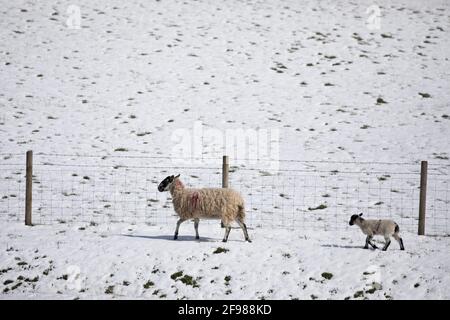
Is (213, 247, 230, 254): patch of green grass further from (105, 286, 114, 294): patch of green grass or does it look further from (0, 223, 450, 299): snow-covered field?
(105, 286, 114, 294): patch of green grass

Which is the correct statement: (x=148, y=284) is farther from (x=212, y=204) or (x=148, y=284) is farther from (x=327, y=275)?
(x=327, y=275)

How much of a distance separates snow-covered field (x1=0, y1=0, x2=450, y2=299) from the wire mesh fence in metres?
0.09

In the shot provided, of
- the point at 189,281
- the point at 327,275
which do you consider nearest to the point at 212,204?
the point at 189,281

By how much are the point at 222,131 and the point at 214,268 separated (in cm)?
1250

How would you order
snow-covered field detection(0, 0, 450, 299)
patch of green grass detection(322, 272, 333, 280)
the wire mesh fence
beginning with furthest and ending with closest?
the wire mesh fence → snow-covered field detection(0, 0, 450, 299) → patch of green grass detection(322, 272, 333, 280)

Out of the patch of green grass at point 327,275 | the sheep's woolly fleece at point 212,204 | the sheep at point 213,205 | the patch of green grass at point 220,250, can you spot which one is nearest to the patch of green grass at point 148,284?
the patch of green grass at point 220,250

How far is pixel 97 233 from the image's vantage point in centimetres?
1298

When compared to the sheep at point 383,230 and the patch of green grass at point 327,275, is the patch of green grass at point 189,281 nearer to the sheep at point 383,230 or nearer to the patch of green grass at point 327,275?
the patch of green grass at point 327,275

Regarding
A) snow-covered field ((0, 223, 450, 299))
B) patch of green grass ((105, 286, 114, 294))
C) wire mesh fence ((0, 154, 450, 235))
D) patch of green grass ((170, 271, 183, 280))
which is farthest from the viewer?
wire mesh fence ((0, 154, 450, 235))

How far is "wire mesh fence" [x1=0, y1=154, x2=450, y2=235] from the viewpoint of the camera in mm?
14922

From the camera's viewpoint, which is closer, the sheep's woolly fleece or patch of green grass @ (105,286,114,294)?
patch of green grass @ (105,286,114,294)

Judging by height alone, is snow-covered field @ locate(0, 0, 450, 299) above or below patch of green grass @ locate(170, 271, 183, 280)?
Result: above

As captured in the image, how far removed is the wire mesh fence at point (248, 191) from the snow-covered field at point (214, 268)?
2.07 meters

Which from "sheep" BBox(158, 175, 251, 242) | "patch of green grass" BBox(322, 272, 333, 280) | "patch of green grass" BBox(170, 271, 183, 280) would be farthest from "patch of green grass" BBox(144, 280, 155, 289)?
"patch of green grass" BBox(322, 272, 333, 280)
